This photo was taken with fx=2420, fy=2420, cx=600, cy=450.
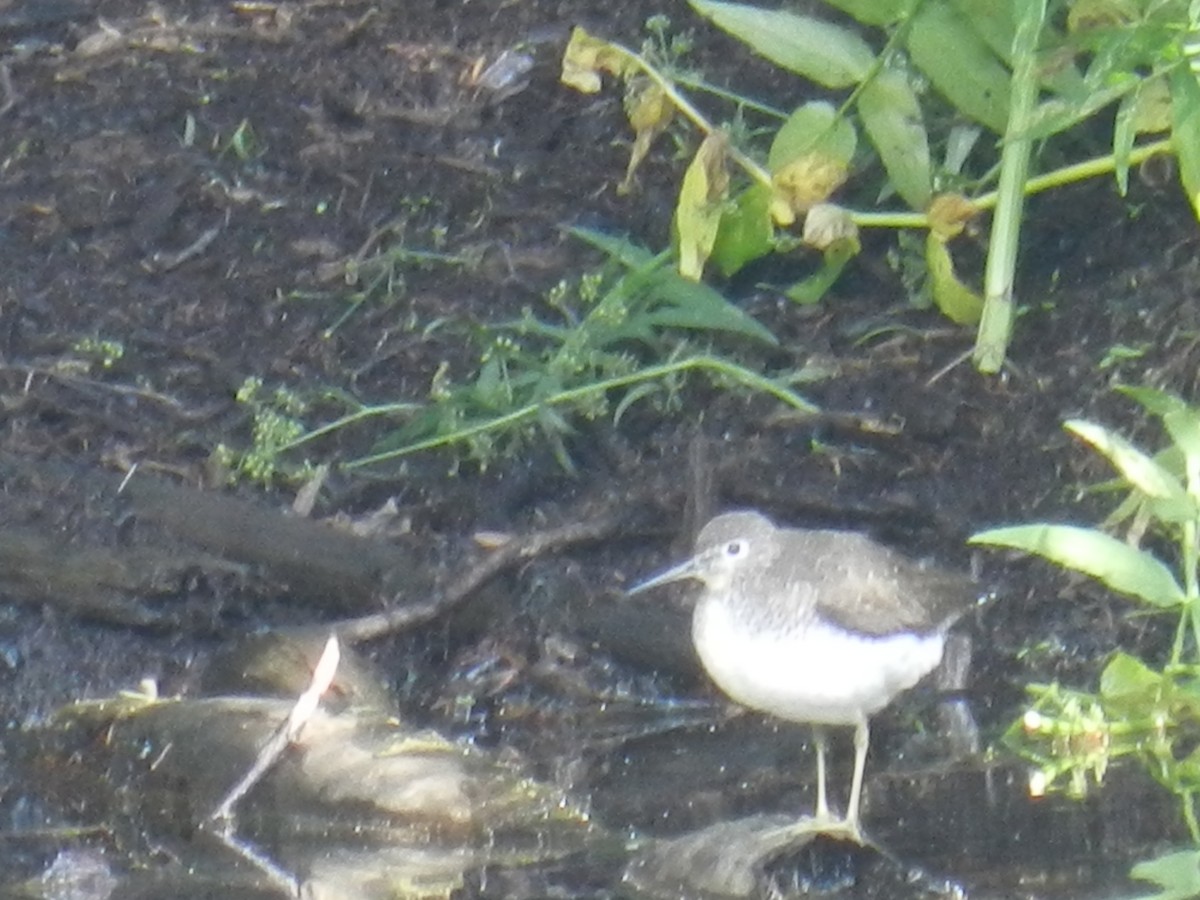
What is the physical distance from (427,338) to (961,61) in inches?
82.3

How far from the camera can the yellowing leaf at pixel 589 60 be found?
8172 mm

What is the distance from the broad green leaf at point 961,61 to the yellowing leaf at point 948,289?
441mm

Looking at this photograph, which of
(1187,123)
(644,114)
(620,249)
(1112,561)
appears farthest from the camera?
(644,114)

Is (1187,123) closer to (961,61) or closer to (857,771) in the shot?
(961,61)

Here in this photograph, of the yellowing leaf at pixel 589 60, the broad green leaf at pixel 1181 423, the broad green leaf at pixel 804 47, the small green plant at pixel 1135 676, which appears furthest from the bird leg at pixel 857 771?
the yellowing leaf at pixel 589 60

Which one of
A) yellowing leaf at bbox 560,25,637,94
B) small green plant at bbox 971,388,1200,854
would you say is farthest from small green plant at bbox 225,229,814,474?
small green plant at bbox 971,388,1200,854

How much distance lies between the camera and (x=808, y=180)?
7496 mm

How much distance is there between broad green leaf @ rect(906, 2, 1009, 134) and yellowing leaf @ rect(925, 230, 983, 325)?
17.4 inches

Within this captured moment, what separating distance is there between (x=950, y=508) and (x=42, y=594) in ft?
8.90

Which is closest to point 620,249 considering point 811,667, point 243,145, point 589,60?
point 589,60

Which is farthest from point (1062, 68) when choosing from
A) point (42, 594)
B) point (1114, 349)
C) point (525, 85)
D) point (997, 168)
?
point (42, 594)

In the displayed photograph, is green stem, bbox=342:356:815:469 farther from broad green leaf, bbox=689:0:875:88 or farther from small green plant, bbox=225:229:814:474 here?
broad green leaf, bbox=689:0:875:88

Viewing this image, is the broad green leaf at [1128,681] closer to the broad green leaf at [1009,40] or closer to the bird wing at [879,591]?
the bird wing at [879,591]

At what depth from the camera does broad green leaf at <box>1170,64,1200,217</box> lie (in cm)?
655
